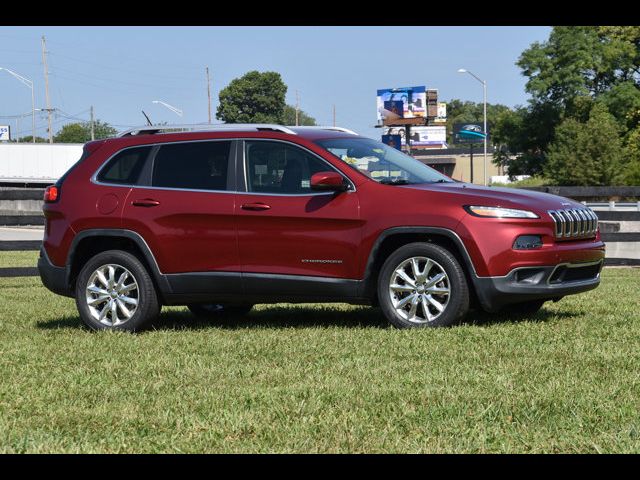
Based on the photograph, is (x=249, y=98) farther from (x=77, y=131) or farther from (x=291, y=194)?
(x=291, y=194)

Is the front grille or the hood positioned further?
the front grille

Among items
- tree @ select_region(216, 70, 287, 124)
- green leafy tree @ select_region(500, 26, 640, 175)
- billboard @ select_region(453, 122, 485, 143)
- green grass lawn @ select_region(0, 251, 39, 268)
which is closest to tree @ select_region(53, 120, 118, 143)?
tree @ select_region(216, 70, 287, 124)

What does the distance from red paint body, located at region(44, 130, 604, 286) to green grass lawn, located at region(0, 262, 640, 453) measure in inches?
23.6

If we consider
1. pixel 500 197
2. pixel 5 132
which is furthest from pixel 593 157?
pixel 5 132

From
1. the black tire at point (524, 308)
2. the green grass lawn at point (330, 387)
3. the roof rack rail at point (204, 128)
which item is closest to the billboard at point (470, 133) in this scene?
the black tire at point (524, 308)

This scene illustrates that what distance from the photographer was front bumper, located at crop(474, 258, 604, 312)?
29.2ft

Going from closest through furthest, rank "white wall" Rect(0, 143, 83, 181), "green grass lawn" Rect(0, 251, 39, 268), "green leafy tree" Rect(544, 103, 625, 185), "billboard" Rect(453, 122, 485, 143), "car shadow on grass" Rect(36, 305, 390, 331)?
"car shadow on grass" Rect(36, 305, 390, 331)
"green grass lawn" Rect(0, 251, 39, 268)
"white wall" Rect(0, 143, 83, 181)
"green leafy tree" Rect(544, 103, 625, 185)
"billboard" Rect(453, 122, 485, 143)

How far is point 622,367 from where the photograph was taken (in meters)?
6.90

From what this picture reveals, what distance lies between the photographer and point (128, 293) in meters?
9.97

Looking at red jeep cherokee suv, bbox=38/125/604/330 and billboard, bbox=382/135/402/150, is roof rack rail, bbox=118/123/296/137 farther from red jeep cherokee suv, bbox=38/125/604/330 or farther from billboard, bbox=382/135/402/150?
billboard, bbox=382/135/402/150
